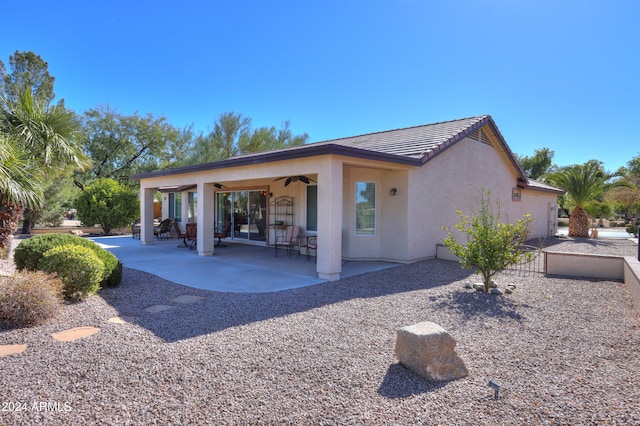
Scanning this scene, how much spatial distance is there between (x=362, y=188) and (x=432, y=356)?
786cm

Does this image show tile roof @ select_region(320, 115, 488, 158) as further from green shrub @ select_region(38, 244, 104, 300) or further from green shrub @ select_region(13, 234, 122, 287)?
green shrub @ select_region(38, 244, 104, 300)

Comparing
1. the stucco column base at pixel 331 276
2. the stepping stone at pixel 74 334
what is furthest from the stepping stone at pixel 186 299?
the stucco column base at pixel 331 276

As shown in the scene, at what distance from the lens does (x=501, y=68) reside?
587 inches

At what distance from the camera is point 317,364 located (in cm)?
395

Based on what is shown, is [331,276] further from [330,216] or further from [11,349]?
[11,349]

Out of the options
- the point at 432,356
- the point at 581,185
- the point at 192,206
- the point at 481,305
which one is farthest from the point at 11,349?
the point at 581,185

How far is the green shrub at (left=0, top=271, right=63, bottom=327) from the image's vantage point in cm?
487

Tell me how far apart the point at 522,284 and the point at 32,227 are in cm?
2429

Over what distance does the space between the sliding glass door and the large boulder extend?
1162cm

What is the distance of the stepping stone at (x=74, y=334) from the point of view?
15.0ft

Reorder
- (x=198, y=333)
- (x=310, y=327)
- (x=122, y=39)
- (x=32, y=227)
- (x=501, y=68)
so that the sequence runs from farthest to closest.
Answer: (x=32, y=227)
(x=122, y=39)
(x=501, y=68)
(x=310, y=327)
(x=198, y=333)

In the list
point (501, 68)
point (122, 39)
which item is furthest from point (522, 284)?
point (122, 39)

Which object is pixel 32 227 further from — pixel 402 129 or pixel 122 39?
pixel 402 129

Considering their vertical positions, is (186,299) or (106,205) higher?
(106,205)
